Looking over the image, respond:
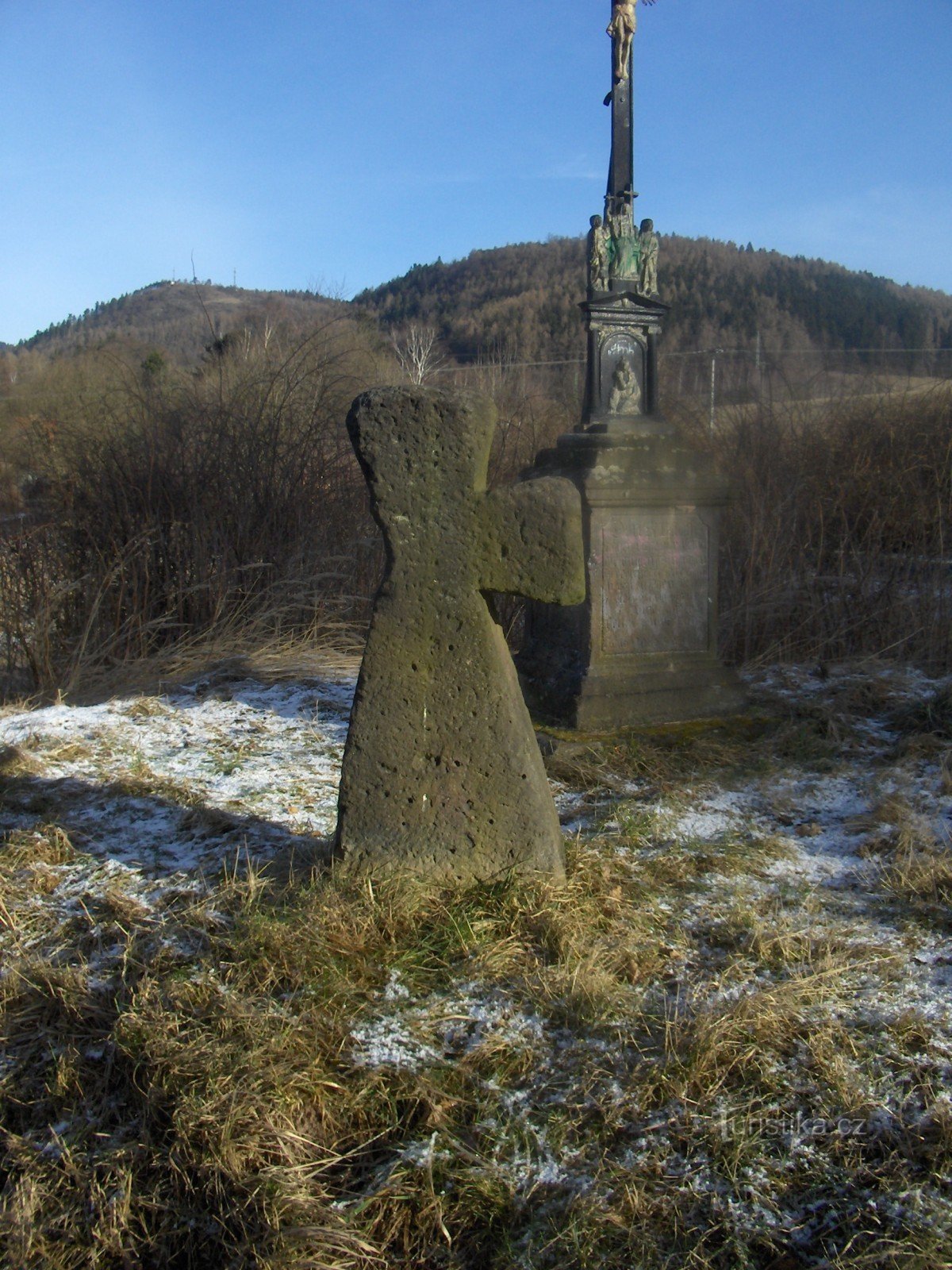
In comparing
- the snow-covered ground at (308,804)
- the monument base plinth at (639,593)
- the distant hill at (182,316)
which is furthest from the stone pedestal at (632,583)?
the distant hill at (182,316)

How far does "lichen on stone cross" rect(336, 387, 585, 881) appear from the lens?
263 centimetres

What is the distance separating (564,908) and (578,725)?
1746 mm

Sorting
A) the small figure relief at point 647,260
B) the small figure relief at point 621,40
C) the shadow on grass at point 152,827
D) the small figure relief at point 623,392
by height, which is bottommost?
the shadow on grass at point 152,827

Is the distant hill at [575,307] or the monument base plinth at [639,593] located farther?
the distant hill at [575,307]

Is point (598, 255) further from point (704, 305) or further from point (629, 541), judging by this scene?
point (704, 305)

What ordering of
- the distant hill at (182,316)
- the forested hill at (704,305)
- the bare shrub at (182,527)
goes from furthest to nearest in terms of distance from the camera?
the forested hill at (704,305)
the distant hill at (182,316)
the bare shrub at (182,527)

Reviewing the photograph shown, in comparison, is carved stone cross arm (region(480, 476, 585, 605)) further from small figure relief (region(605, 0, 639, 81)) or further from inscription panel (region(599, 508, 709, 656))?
small figure relief (region(605, 0, 639, 81))

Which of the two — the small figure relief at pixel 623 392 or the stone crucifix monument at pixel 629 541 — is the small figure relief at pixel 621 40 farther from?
the small figure relief at pixel 623 392

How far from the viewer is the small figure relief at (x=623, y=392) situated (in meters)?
4.83

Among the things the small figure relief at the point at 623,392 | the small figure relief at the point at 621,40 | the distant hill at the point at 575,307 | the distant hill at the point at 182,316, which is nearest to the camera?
the small figure relief at the point at 623,392

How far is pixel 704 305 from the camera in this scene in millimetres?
24188

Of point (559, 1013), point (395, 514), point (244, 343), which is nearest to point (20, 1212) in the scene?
point (559, 1013)

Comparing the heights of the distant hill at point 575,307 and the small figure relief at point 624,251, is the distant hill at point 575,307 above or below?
above

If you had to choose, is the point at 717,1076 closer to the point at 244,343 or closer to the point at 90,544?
the point at 90,544
